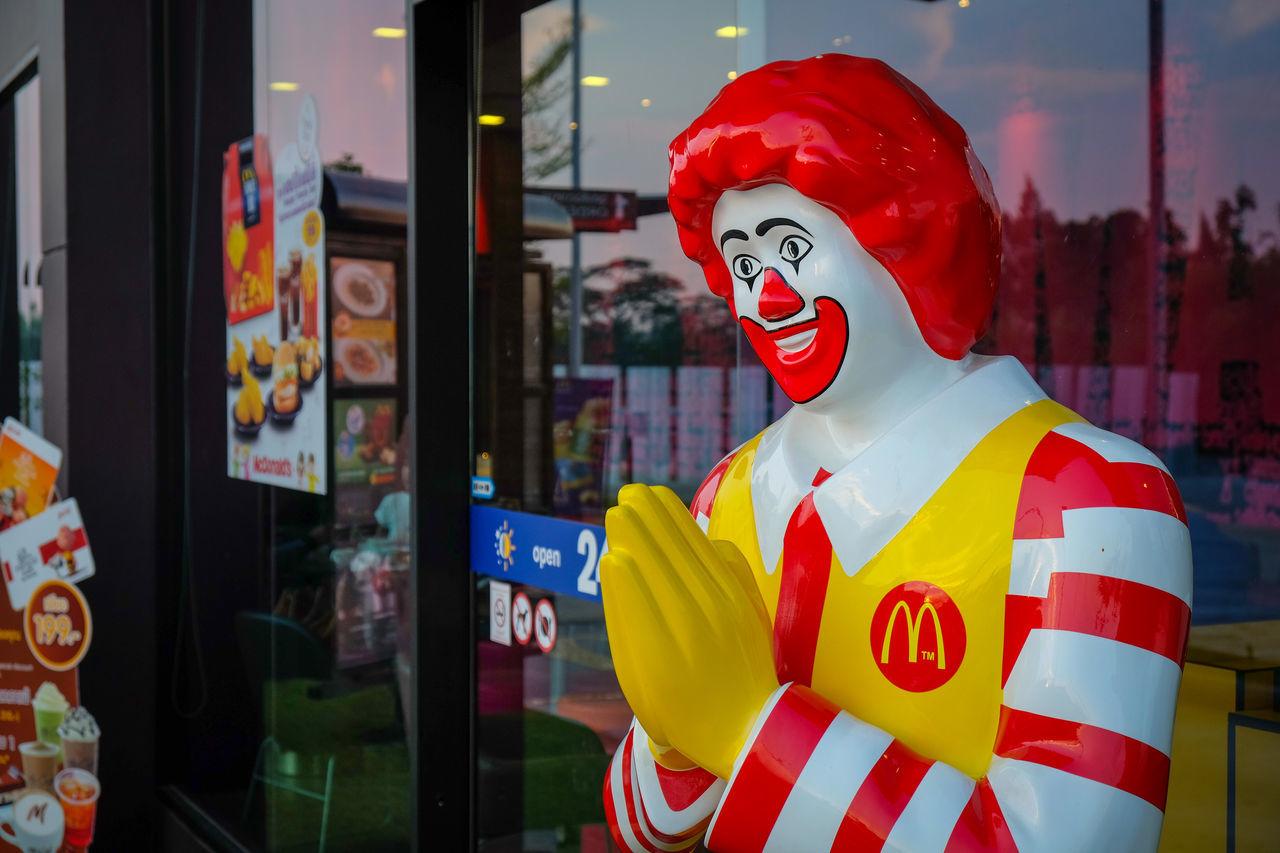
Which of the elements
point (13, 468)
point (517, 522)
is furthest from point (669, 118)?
point (13, 468)

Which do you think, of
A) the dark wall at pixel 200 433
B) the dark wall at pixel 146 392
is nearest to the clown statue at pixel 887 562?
the dark wall at pixel 200 433

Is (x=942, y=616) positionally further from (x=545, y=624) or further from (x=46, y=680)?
(x=46, y=680)

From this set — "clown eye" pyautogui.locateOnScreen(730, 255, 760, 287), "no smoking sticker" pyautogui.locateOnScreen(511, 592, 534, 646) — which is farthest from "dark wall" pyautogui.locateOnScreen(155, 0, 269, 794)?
"clown eye" pyautogui.locateOnScreen(730, 255, 760, 287)

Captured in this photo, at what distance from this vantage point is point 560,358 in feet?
8.99

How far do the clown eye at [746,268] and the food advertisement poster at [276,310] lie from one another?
2283mm

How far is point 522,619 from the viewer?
2729 millimetres

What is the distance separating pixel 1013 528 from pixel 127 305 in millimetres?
4035

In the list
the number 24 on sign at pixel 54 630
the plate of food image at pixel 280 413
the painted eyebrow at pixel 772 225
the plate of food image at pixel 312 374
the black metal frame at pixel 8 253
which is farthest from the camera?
the black metal frame at pixel 8 253

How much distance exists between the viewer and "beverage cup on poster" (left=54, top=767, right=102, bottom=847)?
4.36 metres

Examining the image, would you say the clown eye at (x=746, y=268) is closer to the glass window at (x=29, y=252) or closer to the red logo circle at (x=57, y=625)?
the red logo circle at (x=57, y=625)

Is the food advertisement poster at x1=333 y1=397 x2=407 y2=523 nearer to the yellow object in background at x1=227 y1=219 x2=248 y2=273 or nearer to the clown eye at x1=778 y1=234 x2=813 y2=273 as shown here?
the yellow object in background at x1=227 y1=219 x2=248 y2=273

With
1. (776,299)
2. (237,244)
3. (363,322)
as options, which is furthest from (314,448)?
(776,299)

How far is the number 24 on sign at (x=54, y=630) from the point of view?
432 centimetres

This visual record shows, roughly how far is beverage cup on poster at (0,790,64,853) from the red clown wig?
4181 mm
